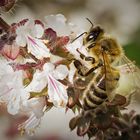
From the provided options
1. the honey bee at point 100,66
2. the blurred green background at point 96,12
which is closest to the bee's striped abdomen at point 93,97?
the honey bee at point 100,66

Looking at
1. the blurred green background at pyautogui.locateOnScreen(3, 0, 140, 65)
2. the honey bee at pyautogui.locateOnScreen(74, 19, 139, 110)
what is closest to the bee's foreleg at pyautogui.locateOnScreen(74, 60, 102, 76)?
the honey bee at pyautogui.locateOnScreen(74, 19, 139, 110)

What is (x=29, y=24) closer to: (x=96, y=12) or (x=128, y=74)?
(x=128, y=74)

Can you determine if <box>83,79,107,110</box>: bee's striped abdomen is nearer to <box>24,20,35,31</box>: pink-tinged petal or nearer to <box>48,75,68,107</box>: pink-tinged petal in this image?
<box>48,75,68,107</box>: pink-tinged petal

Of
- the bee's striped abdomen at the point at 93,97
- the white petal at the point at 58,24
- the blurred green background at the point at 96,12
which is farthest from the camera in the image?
the blurred green background at the point at 96,12

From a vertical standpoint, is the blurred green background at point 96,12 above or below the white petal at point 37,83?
above

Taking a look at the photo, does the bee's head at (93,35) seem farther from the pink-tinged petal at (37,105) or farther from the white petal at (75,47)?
the pink-tinged petal at (37,105)

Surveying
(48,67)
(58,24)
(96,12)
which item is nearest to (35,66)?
Result: (48,67)

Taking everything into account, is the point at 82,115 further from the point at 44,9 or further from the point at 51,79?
the point at 44,9
